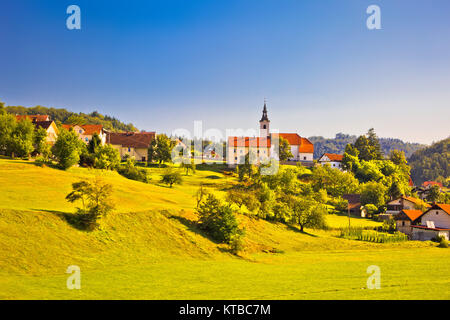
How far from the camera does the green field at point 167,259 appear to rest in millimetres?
23406

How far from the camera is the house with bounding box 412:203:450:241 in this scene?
2483 inches

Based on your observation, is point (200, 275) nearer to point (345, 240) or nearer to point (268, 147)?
point (345, 240)

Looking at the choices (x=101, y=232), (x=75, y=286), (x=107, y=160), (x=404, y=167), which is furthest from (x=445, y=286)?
(x=404, y=167)

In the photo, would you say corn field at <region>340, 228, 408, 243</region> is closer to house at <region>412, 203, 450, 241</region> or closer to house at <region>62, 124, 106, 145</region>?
house at <region>412, 203, 450, 241</region>

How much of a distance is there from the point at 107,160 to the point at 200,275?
49.8m

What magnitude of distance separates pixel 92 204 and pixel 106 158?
39033mm

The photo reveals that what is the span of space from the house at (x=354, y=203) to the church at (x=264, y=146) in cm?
3501

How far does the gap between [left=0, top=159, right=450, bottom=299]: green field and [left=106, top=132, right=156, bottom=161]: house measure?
53.4m

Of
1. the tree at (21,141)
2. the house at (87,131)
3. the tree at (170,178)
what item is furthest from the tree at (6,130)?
the tree at (170,178)

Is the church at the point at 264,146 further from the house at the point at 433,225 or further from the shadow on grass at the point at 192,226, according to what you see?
the shadow on grass at the point at 192,226

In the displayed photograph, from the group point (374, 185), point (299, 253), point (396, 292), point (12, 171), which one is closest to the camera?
point (396, 292)

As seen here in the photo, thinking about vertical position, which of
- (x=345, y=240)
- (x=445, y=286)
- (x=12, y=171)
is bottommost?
(x=345, y=240)

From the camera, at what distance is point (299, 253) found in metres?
42.4

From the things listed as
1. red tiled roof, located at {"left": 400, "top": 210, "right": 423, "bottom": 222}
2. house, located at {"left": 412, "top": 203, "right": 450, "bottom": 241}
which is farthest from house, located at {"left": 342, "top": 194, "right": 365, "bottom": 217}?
house, located at {"left": 412, "top": 203, "right": 450, "bottom": 241}
